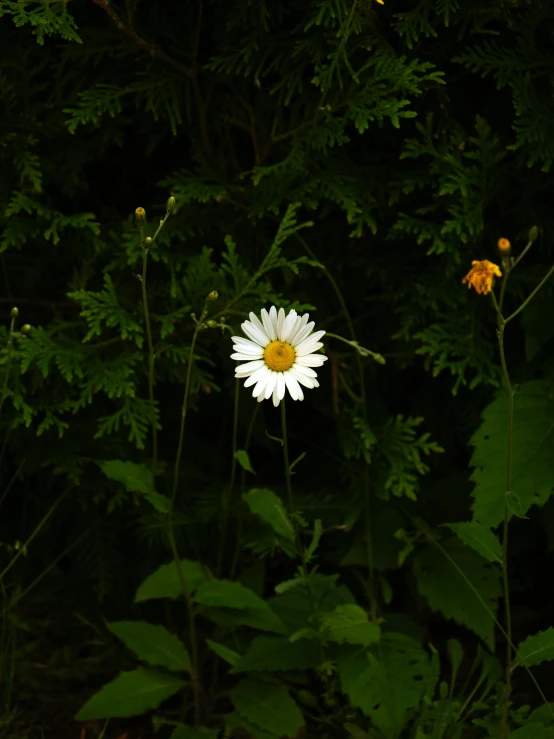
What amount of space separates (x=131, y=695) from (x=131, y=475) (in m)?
0.53

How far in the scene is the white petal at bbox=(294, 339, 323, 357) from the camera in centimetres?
181

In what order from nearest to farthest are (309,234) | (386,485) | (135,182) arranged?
1. (386,485)
2. (309,234)
3. (135,182)

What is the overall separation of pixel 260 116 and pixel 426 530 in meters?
1.23

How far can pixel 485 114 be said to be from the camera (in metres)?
2.35

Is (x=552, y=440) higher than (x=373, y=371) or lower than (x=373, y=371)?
lower

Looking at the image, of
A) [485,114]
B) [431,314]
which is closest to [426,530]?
[431,314]

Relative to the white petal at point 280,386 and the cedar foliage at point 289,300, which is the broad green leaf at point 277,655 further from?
the white petal at point 280,386

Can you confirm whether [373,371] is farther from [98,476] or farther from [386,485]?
[98,476]

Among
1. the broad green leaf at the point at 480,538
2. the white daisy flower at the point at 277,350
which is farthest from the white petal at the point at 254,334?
the broad green leaf at the point at 480,538

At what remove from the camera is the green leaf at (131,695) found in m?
1.97

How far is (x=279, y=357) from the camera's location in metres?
1.81

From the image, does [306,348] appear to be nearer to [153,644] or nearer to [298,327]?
[298,327]

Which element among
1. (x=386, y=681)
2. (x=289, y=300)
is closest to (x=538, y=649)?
(x=386, y=681)

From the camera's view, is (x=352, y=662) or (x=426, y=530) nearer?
(x=352, y=662)
